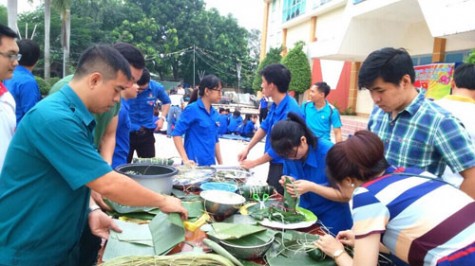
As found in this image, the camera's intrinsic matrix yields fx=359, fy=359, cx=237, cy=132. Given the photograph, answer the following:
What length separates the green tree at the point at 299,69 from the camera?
16250 millimetres

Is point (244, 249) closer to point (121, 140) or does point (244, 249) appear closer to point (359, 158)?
point (359, 158)

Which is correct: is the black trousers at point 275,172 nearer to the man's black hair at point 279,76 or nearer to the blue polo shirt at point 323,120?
the man's black hair at point 279,76

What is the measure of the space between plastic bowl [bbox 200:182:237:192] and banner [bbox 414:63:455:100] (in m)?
8.37

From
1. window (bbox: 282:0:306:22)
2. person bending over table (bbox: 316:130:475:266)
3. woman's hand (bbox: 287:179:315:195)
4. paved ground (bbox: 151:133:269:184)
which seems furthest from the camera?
window (bbox: 282:0:306:22)

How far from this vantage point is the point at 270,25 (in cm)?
2367

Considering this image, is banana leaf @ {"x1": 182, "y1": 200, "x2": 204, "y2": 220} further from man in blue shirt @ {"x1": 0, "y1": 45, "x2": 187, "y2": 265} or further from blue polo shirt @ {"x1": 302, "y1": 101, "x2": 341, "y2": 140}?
blue polo shirt @ {"x1": 302, "y1": 101, "x2": 341, "y2": 140}

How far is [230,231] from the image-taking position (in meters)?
1.51

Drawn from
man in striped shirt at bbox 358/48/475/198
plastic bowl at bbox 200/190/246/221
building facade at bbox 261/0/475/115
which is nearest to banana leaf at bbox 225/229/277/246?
plastic bowl at bbox 200/190/246/221

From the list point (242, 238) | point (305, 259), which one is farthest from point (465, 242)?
point (242, 238)

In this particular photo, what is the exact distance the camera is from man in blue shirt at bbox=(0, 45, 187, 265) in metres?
1.28

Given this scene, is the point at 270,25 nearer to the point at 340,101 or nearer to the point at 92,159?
the point at 340,101

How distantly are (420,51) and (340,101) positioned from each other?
4.55 metres

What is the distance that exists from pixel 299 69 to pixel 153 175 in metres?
15.0

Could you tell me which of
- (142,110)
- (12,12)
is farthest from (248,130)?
(12,12)
